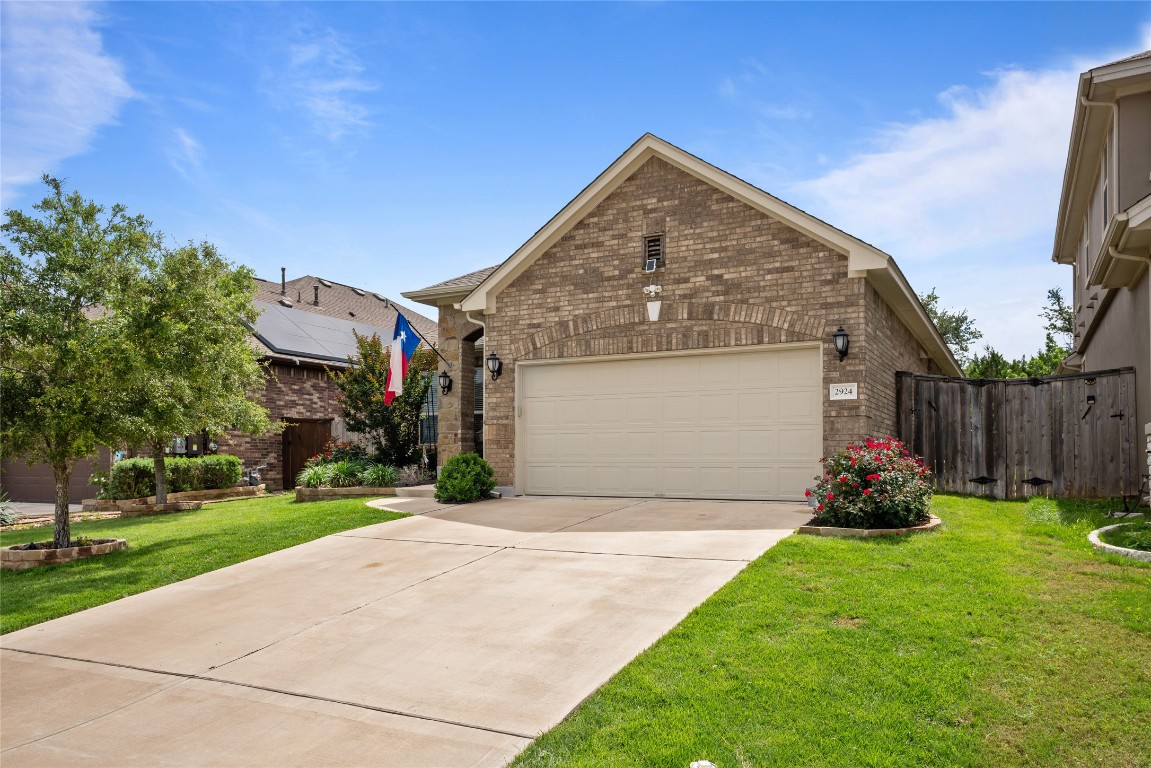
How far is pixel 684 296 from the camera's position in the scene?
12.4 metres

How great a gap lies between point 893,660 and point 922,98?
10.1 meters

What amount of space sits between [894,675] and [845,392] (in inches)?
279

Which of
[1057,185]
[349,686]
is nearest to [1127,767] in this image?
[349,686]

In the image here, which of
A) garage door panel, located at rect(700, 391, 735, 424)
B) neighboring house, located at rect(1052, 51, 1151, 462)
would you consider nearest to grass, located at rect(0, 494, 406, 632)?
garage door panel, located at rect(700, 391, 735, 424)

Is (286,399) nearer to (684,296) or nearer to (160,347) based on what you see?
(160,347)

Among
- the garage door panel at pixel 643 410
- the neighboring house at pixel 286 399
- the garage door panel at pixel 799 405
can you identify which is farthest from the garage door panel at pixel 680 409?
the neighboring house at pixel 286 399

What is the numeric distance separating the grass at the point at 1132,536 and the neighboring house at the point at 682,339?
11.8 ft

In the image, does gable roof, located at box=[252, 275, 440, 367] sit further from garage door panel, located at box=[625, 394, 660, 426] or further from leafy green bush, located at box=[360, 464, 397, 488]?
garage door panel, located at box=[625, 394, 660, 426]

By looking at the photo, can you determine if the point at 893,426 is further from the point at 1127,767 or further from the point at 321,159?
the point at 321,159

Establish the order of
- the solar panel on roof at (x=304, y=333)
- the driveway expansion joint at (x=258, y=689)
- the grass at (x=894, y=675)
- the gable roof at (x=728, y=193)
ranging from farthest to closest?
the solar panel on roof at (x=304, y=333)
the gable roof at (x=728, y=193)
the driveway expansion joint at (x=258, y=689)
the grass at (x=894, y=675)

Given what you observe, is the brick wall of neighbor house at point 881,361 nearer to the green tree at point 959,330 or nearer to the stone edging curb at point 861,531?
the stone edging curb at point 861,531

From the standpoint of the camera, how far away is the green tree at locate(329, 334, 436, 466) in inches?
666

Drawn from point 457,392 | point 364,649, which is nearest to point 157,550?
point 364,649

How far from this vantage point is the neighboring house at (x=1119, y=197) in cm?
899
